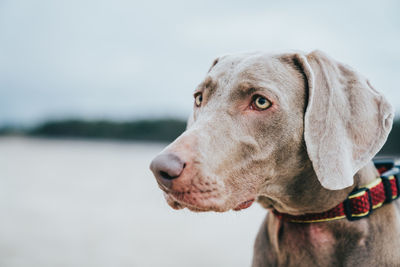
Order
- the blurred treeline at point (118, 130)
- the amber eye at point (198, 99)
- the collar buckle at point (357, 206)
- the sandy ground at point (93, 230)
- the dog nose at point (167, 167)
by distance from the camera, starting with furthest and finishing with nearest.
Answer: the blurred treeline at point (118, 130) < the sandy ground at point (93, 230) < the amber eye at point (198, 99) < the collar buckle at point (357, 206) < the dog nose at point (167, 167)

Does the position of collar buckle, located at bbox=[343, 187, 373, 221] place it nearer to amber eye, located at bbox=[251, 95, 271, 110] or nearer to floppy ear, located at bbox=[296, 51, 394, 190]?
floppy ear, located at bbox=[296, 51, 394, 190]

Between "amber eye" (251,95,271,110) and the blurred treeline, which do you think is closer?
"amber eye" (251,95,271,110)

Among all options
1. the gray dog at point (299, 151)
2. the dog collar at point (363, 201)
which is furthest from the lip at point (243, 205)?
the dog collar at point (363, 201)

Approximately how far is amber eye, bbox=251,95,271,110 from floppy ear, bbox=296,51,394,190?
221 millimetres

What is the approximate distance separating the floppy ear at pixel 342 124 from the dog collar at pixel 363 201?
7.9 inches

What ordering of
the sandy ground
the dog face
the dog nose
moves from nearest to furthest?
the dog nose < the dog face < the sandy ground

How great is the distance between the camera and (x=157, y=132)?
34.1m

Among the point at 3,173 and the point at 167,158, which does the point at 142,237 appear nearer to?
the point at 167,158

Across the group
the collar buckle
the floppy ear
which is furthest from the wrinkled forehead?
the collar buckle

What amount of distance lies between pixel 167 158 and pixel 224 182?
0.37 meters

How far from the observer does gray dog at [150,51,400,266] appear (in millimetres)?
1971

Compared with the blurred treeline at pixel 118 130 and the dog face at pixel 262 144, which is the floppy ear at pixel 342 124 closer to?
the dog face at pixel 262 144

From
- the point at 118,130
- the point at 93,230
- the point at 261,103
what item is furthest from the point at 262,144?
the point at 118,130

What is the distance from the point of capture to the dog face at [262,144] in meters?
1.91
